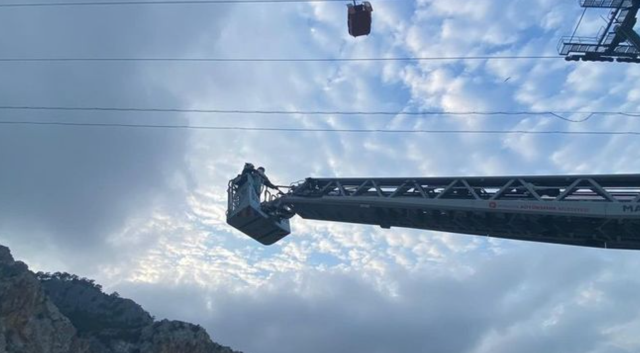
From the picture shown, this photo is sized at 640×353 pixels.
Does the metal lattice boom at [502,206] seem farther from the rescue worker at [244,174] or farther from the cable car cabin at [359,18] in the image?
the cable car cabin at [359,18]

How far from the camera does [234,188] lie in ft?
75.8

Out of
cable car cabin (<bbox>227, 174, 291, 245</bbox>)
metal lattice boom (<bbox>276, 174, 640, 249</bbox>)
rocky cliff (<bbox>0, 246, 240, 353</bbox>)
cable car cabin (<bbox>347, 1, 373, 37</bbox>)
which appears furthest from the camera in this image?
rocky cliff (<bbox>0, 246, 240, 353</bbox>)

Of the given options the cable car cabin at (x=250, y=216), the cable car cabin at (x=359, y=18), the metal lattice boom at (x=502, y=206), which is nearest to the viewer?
the metal lattice boom at (x=502, y=206)

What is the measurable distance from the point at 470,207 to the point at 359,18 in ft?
28.4

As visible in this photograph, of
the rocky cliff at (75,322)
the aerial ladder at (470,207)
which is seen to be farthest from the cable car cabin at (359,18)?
the rocky cliff at (75,322)

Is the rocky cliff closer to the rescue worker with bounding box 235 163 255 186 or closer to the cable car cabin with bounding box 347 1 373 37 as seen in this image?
the rescue worker with bounding box 235 163 255 186

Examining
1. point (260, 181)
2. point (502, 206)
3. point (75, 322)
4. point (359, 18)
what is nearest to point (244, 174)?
point (260, 181)

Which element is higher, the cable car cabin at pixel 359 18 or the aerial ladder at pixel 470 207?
the cable car cabin at pixel 359 18

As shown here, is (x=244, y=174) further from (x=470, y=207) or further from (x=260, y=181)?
(x=470, y=207)

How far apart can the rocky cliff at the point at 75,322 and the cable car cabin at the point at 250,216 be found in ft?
198

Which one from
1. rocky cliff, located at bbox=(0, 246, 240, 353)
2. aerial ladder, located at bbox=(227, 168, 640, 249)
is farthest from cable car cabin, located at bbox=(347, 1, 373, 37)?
rocky cliff, located at bbox=(0, 246, 240, 353)

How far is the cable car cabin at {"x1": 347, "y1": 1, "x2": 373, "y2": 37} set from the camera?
2247 centimetres

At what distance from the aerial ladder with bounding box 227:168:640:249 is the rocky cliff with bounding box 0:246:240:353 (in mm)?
61561

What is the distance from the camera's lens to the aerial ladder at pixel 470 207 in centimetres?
1658
